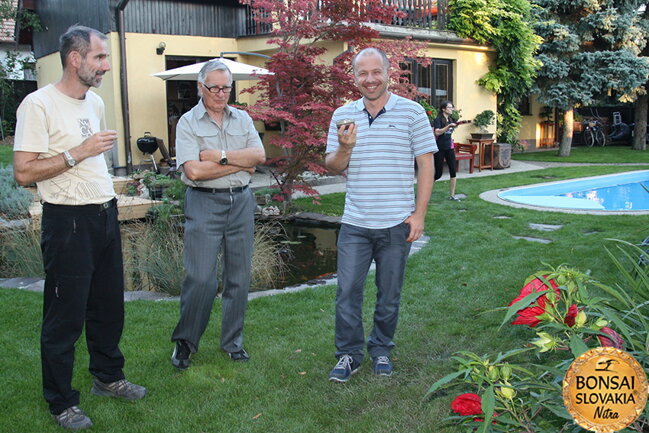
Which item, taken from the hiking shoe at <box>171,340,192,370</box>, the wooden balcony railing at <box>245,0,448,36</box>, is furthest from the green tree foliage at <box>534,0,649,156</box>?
the hiking shoe at <box>171,340,192,370</box>

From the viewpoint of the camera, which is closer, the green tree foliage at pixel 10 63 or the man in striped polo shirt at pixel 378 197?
the man in striped polo shirt at pixel 378 197

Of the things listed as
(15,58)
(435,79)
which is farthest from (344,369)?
(15,58)

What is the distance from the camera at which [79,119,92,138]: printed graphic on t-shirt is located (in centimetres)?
313

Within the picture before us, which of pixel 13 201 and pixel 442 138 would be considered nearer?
pixel 13 201

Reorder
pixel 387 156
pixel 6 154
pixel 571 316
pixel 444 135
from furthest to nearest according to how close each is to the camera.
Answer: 1. pixel 6 154
2. pixel 444 135
3. pixel 387 156
4. pixel 571 316

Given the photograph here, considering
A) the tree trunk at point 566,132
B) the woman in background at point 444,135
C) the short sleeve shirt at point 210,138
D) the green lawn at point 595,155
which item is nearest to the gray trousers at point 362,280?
the short sleeve shirt at point 210,138

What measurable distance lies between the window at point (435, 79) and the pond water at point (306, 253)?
7.65m

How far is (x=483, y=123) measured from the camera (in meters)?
15.8

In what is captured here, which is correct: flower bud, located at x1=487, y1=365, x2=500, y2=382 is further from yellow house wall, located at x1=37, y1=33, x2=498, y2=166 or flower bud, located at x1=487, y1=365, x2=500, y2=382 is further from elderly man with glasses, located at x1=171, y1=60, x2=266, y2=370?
yellow house wall, located at x1=37, y1=33, x2=498, y2=166

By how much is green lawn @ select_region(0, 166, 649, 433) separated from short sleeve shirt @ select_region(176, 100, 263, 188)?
1083 mm

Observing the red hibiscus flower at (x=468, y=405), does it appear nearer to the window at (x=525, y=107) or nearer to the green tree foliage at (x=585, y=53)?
the green tree foliage at (x=585, y=53)

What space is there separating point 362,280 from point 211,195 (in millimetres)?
982

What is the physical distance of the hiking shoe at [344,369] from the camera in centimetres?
361

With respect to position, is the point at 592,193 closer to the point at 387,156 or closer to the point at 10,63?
the point at 387,156
